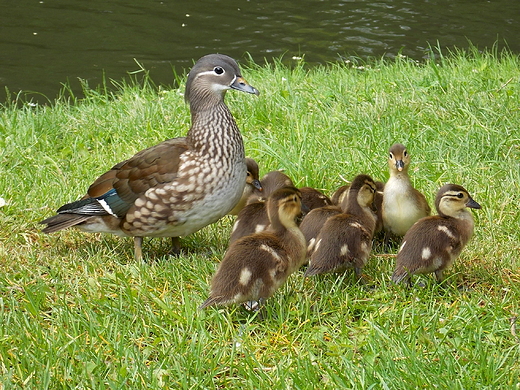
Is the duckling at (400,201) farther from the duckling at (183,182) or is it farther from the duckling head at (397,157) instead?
the duckling at (183,182)

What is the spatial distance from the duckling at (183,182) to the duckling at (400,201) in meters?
1.01

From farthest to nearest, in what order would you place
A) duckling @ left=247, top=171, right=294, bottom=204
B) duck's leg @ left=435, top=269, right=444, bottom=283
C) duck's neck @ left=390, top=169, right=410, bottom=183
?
duckling @ left=247, top=171, right=294, bottom=204
duck's neck @ left=390, top=169, right=410, bottom=183
duck's leg @ left=435, top=269, right=444, bottom=283

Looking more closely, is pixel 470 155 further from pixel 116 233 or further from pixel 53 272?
pixel 53 272

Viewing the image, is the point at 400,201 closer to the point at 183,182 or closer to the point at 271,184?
the point at 271,184

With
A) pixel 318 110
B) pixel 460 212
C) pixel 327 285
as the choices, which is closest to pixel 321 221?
pixel 327 285

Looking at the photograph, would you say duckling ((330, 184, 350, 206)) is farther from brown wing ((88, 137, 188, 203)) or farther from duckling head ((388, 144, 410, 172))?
brown wing ((88, 137, 188, 203))

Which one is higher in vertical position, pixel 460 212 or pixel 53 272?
pixel 460 212

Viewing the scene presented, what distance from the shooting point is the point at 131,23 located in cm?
1346

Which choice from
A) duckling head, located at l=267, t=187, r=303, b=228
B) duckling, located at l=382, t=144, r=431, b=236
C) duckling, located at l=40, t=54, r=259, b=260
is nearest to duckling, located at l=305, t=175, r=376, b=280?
duckling head, located at l=267, t=187, r=303, b=228

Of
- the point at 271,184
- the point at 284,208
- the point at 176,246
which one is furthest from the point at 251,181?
the point at 284,208

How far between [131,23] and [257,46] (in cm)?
252

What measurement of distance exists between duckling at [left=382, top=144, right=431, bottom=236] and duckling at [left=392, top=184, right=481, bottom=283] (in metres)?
0.40

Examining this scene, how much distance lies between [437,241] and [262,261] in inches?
41.6

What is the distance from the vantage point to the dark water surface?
38.5 feet
